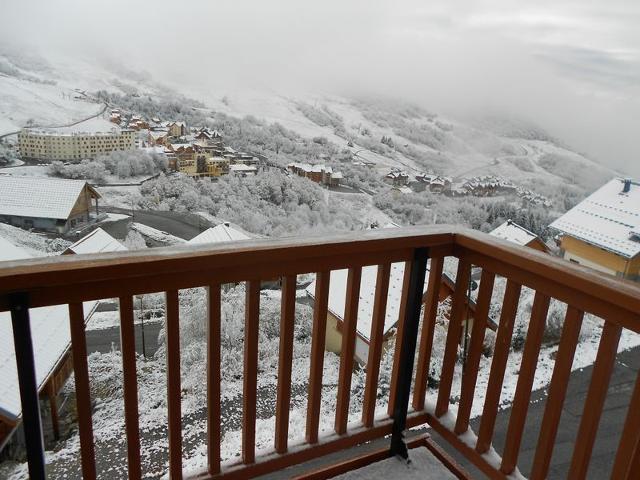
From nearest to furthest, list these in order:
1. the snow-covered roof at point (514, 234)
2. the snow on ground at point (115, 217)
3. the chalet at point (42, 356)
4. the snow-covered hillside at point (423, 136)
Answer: the chalet at point (42, 356), the snow-covered roof at point (514, 234), the snow-covered hillside at point (423, 136), the snow on ground at point (115, 217)

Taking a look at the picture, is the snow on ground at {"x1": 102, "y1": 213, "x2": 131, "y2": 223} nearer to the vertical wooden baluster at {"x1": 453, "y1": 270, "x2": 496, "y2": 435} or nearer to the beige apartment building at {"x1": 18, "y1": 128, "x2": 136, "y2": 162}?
the beige apartment building at {"x1": 18, "y1": 128, "x2": 136, "y2": 162}

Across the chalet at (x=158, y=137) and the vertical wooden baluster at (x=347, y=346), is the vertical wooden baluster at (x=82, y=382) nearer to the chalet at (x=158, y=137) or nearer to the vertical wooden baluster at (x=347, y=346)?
the vertical wooden baluster at (x=347, y=346)

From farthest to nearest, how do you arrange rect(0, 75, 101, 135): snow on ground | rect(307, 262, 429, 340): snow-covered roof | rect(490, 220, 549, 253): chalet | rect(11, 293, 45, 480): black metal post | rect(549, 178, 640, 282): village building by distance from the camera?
rect(0, 75, 101, 135): snow on ground → rect(549, 178, 640, 282): village building → rect(307, 262, 429, 340): snow-covered roof → rect(490, 220, 549, 253): chalet → rect(11, 293, 45, 480): black metal post

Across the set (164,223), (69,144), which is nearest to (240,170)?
(164,223)

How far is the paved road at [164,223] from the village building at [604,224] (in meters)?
2.99

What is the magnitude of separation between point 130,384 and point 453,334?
93 cm

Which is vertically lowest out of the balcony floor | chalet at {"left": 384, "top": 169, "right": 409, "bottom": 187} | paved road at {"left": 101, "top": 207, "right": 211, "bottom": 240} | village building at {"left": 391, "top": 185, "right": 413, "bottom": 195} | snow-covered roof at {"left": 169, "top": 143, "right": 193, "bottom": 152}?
paved road at {"left": 101, "top": 207, "right": 211, "bottom": 240}

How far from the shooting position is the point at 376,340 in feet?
4.55

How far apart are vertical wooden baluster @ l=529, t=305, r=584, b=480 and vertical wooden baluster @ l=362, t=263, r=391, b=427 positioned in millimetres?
446

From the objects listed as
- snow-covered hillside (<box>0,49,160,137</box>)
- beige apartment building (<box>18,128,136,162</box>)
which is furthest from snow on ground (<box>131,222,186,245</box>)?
snow-covered hillside (<box>0,49,160,137</box>)

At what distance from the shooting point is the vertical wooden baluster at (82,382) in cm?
94

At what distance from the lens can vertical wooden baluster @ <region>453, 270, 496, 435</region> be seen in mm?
1329

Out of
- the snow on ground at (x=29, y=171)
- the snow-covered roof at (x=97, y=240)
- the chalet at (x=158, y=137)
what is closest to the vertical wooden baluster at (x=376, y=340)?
the snow-covered roof at (x=97, y=240)

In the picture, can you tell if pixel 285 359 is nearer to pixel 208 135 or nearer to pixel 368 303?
pixel 368 303
